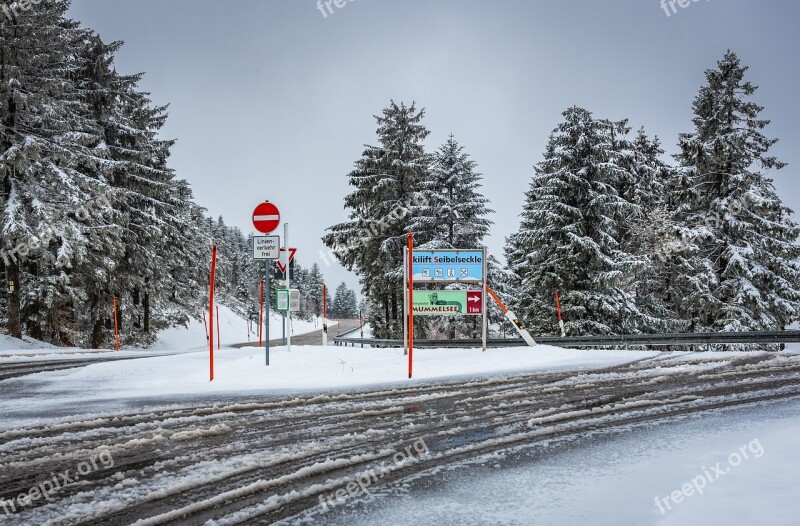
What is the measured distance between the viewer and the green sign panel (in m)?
13.4

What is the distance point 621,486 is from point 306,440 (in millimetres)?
2835

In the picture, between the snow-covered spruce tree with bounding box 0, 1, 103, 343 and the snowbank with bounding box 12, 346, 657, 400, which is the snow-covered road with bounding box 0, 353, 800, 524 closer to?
the snowbank with bounding box 12, 346, 657, 400

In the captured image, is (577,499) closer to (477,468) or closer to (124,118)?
(477,468)

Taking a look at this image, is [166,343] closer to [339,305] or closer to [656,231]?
[656,231]

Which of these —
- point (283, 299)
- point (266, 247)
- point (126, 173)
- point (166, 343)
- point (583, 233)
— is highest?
point (126, 173)

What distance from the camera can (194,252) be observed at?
43.1 m

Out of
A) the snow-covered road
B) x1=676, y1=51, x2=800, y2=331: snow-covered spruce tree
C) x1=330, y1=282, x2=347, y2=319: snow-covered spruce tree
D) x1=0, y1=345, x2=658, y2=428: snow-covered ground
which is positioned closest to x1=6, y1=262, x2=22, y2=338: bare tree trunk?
x1=0, y1=345, x2=658, y2=428: snow-covered ground

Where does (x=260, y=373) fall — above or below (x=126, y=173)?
below

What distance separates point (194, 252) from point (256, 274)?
48.3 metres

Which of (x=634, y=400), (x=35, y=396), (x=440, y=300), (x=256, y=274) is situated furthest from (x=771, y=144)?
(x=256, y=274)

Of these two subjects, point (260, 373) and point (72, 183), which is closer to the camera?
point (260, 373)

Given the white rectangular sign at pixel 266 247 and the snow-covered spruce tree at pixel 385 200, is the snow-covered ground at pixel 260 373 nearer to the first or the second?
the white rectangular sign at pixel 266 247

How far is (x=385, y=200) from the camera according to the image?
89.8ft

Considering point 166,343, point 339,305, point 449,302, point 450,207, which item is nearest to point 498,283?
point 450,207
